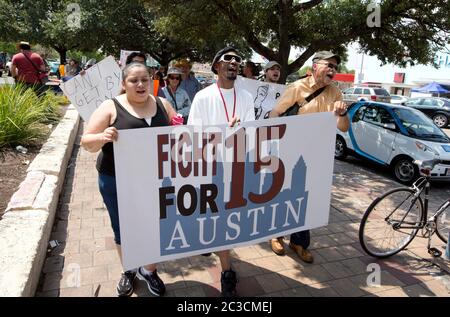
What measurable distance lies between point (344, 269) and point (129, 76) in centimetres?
271

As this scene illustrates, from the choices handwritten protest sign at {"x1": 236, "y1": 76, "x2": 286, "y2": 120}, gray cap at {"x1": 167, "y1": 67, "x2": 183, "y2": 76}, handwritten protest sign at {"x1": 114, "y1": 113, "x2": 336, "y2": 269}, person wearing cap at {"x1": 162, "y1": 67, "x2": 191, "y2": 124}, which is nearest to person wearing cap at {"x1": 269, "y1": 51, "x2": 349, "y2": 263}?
handwritten protest sign at {"x1": 114, "y1": 113, "x2": 336, "y2": 269}

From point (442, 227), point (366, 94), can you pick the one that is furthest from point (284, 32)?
point (366, 94)

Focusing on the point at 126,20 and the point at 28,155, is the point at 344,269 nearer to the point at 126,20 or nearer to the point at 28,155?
the point at 28,155

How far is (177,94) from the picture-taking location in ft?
18.2

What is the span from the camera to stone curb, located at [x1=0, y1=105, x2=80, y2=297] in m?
2.66

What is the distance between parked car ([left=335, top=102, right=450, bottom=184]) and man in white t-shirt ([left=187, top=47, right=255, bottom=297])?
5.32 meters

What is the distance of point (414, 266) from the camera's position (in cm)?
382

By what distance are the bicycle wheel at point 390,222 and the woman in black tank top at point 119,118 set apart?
237 centimetres

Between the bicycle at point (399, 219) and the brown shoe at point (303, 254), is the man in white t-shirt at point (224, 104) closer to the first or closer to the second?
the brown shoe at point (303, 254)

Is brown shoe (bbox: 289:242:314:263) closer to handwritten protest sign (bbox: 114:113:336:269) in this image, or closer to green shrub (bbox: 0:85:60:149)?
handwritten protest sign (bbox: 114:113:336:269)

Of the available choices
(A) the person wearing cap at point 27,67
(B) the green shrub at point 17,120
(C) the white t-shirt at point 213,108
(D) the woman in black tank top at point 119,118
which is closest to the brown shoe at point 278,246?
(C) the white t-shirt at point 213,108

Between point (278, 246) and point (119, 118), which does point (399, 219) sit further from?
point (119, 118)

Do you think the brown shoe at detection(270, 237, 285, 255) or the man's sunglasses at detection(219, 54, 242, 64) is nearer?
the man's sunglasses at detection(219, 54, 242, 64)

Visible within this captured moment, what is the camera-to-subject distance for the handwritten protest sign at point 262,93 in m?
5.20
